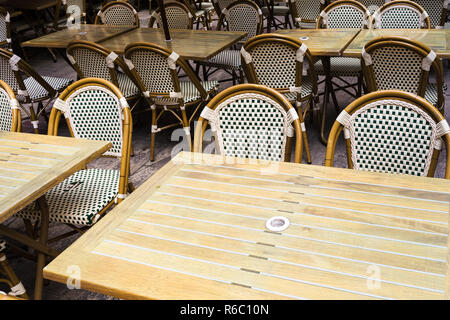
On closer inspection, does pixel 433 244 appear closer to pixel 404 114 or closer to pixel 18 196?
pixel 404 114

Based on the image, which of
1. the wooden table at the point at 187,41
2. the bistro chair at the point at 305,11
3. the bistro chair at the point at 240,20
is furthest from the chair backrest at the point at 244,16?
the bistro chair at the point at 305,11

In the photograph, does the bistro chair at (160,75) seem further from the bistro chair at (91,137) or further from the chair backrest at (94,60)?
the bistro chair at (91,137)

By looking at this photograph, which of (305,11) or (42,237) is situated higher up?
(305,11)

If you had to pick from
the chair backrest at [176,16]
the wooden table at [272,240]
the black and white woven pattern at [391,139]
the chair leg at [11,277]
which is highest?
the chair backrest at [176,16]

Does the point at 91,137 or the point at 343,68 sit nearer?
the point at 91,137

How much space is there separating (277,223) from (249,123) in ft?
2.70

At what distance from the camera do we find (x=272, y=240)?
4.31 feet

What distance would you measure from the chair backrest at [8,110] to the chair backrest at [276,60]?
1520 millimetres

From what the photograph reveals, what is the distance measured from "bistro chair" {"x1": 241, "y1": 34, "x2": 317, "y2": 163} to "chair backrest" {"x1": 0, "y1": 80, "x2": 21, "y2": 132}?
59.8 inches

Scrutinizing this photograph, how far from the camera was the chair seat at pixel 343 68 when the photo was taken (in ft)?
11.7

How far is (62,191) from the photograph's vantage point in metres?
2.39

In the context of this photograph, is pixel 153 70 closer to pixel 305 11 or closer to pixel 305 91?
pixel 305 91

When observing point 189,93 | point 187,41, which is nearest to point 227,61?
point 187,41

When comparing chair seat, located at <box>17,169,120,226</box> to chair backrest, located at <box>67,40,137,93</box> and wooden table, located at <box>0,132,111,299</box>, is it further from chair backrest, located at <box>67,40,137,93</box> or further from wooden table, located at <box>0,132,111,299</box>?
chair backrest, located at <box>67,40,137,93</box>
